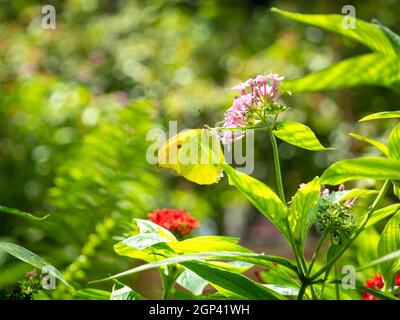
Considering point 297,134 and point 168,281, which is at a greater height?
point 297,134

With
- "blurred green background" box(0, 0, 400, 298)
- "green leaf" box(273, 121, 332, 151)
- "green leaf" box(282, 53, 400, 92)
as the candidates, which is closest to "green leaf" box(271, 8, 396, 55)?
"green leaf" box(282, 53, 400, 92)

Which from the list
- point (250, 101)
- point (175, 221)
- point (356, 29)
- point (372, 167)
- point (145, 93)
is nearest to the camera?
point (372, 167)

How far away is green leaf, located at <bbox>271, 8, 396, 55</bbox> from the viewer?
0.90 meters

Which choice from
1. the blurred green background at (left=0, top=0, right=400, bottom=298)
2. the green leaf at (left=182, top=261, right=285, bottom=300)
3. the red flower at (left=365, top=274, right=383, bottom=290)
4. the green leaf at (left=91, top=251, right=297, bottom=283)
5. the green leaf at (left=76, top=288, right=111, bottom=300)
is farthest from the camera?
the blurred green background at (left=0, top=0, right=400, bottom=298)

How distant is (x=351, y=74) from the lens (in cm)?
86

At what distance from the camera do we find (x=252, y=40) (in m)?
4.93

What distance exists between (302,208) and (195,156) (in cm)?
15

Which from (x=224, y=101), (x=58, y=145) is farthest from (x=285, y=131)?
(x=224, y=101)

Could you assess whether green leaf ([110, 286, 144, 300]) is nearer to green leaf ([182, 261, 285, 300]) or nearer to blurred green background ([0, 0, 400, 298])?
green leaf ([182, 261, 285, 300])

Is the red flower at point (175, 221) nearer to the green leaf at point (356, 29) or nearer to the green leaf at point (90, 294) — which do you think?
the green leaf at point (90, 294)

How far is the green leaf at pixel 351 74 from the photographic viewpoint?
0.82m

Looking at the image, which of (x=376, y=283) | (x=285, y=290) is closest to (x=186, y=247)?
(x=285, y=290)

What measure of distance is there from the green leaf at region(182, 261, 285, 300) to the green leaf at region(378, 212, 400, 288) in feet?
0.56

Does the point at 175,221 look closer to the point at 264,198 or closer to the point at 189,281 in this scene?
the point at 189,281
